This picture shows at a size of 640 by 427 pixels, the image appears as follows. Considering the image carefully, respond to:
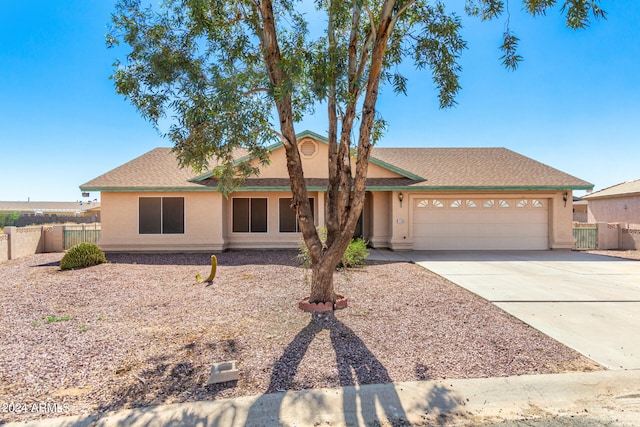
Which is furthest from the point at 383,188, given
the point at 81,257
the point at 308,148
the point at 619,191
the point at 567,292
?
the point at 619,191

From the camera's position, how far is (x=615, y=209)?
23750mm

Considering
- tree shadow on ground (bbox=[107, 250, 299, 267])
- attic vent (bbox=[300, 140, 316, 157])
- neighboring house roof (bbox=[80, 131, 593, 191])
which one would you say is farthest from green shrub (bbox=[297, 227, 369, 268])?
attic vent (bbox=[300, 140, 316, 157])

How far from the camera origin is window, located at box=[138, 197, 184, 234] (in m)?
14.7

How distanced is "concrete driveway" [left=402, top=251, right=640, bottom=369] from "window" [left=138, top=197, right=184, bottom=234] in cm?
926

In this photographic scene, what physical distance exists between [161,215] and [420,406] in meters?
Answer: 13.5

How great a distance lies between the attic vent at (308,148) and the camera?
14.9 m

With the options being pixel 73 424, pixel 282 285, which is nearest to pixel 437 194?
pixel 282 285

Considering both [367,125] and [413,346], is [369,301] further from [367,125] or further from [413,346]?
[367,125]

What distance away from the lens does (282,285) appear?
855 cm

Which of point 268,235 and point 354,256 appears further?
point 268,235

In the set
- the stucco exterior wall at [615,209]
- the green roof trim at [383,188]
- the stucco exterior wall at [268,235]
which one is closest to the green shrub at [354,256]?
the green roof trim at [383,188]

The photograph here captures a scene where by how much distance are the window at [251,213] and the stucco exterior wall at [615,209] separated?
72.6 ft

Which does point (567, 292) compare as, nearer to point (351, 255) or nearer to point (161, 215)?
point (351, 255)

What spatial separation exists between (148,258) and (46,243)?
5.90m
